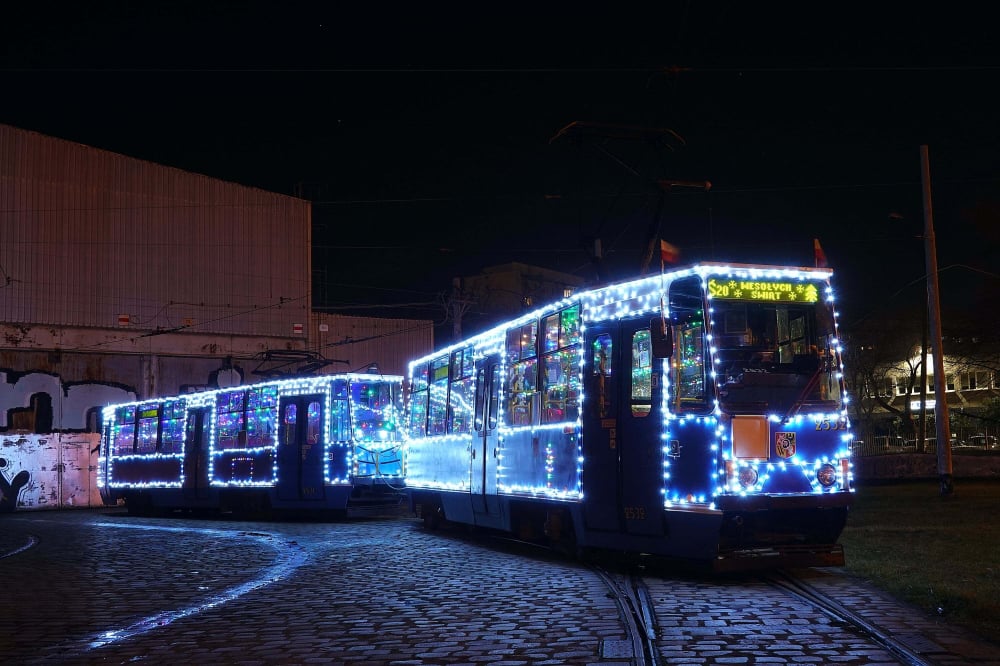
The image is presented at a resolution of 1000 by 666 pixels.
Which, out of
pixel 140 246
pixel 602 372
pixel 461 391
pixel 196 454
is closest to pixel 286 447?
pixel 196 454

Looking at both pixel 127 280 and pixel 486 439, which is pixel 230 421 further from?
pixel 127 280

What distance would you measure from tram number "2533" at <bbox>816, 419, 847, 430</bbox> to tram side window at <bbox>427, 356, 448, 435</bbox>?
855 centimetres

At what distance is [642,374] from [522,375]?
3.34 metres

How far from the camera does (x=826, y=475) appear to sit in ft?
35.8

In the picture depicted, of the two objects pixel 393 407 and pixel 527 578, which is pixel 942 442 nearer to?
pixel 393 407

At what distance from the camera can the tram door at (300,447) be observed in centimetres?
2350

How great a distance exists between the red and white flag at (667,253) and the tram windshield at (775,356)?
0.95 m

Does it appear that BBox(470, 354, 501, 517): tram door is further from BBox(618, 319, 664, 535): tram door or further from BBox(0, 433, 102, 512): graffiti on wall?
BBox(0, 433, 102, 512): graffiti on wall

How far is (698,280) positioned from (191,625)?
20.4 ft

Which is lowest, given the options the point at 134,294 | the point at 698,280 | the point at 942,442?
the point at 942,442

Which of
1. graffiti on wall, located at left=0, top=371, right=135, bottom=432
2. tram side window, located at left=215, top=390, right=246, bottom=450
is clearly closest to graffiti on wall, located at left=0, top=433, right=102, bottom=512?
graffiti on wall, located at left=0, top=371, right=135, bottom=432

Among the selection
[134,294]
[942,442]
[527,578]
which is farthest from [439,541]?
[134,294]

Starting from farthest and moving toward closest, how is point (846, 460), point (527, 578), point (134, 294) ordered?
point (134, 294) → point (527, 578) → point (846, 460)

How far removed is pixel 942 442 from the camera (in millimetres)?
23219
